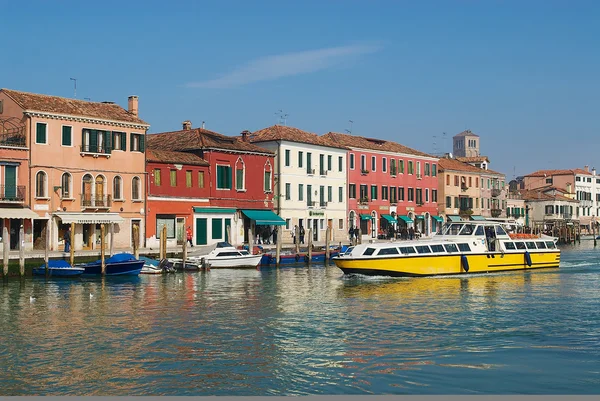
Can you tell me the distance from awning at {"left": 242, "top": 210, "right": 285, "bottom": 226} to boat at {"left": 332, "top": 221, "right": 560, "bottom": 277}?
1555cm

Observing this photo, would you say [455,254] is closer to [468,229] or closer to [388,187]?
[468,229]

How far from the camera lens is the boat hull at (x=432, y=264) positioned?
124 feet

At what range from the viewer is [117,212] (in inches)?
1857

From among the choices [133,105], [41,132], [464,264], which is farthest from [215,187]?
[464,264]

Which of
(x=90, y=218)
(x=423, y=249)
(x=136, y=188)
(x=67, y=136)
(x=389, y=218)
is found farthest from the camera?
(x=389, y=218)

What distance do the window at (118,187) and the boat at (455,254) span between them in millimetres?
14127

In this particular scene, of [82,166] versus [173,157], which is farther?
[173,157]

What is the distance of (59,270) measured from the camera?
121 feet

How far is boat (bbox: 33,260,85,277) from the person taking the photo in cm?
3697

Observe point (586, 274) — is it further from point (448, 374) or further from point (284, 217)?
point (448, 374)

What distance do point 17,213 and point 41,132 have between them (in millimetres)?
4558

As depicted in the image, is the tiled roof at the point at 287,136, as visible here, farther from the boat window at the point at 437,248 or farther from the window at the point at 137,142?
the boat window at the point at 437,248

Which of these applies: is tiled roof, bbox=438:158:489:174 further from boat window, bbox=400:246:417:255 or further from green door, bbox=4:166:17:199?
green door, bbox=4:166:17:199

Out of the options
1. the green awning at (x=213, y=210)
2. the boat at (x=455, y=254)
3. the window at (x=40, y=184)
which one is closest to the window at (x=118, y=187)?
the window at (x=40, y=184)
